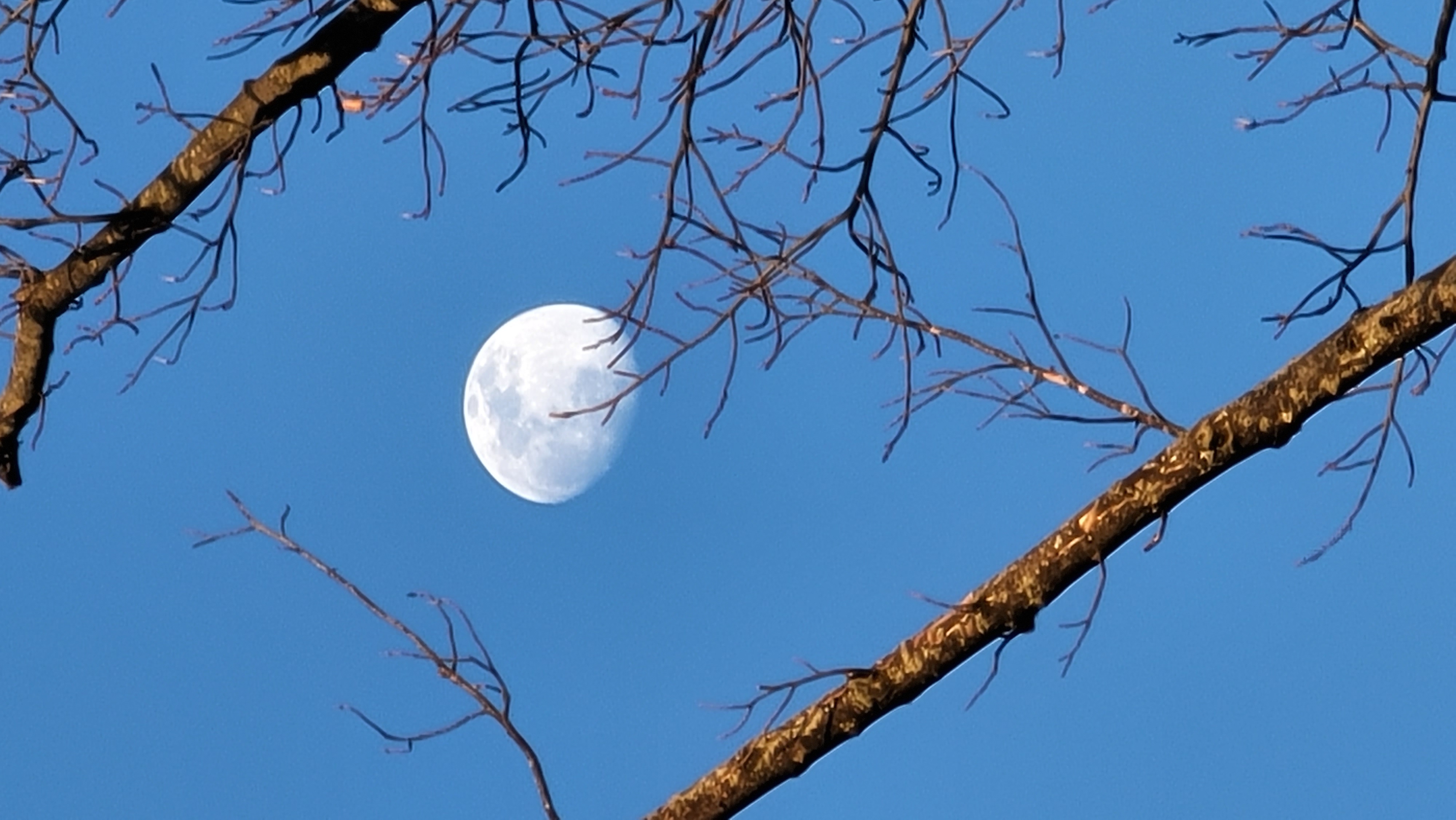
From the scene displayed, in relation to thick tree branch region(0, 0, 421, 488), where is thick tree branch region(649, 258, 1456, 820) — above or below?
below

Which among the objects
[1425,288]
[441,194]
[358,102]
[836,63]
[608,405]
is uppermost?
[358,102]

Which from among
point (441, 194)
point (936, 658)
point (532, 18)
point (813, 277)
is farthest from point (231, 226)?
point (936, 658)

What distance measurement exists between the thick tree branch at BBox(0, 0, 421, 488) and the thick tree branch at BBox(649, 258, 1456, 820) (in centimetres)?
172

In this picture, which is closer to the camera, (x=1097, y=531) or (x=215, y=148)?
(x=1097, y=531)

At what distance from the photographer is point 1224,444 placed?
251 cm

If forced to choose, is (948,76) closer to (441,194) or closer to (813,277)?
(813,277)

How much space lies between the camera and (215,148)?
3.13 m

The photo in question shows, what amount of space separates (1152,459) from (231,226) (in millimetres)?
2017

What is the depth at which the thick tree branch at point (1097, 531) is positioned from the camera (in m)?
2.42

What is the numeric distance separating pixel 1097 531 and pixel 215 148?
2068 millimetres

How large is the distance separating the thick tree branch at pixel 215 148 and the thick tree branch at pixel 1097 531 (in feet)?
5.65

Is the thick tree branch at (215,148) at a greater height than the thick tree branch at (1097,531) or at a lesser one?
greater

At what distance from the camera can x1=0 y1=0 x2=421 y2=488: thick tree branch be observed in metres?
3.08

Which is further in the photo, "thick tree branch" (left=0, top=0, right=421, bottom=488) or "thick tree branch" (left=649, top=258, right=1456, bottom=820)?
"thick tree branch" (left=0, top=0, right=421, bottom=488)
